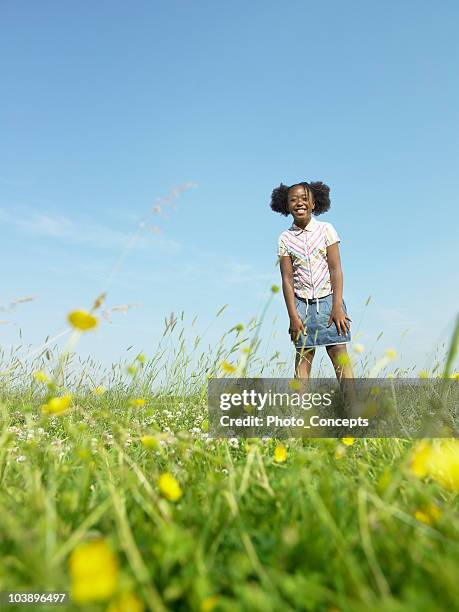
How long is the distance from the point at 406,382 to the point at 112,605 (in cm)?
535

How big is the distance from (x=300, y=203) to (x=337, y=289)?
1068mm

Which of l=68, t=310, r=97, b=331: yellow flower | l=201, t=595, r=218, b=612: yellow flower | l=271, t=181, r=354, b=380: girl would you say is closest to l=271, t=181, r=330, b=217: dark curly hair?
l=271, t=181, r=354, b=380: girl

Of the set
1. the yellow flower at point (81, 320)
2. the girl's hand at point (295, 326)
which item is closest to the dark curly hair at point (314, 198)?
the girl's hand at point (295, 326)

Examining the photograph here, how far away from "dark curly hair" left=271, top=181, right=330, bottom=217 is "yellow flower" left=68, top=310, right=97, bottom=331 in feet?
18.4

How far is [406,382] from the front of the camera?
608 centimetres

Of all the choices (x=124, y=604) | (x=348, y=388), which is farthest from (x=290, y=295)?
(x=124, y=604)

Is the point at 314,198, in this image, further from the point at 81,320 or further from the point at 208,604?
the point at 208,604

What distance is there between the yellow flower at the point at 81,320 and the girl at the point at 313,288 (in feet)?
11.7

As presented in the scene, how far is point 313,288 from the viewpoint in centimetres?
542

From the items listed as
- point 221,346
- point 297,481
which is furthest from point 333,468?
point 221,346

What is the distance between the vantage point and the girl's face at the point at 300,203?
19.0 feet

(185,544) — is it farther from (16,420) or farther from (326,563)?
(16,420)

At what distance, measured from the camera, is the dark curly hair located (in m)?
7.17

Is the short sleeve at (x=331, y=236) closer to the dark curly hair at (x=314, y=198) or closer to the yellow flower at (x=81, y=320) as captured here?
the dark curly hair at (x=314, y=198)
